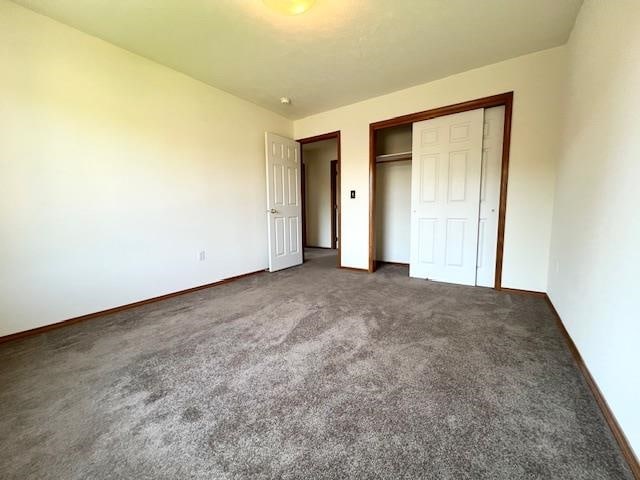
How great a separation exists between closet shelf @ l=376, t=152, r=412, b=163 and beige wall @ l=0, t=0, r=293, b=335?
228 cm

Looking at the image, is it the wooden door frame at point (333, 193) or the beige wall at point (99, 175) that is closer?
the beige wall at point (99, 175)

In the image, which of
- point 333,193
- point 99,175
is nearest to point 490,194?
point 333,193

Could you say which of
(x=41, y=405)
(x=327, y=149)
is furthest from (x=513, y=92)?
(x=41, y=405)

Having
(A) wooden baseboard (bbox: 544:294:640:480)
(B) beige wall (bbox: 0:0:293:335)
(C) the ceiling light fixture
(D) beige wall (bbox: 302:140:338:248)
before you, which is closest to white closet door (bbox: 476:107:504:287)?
(A) wooden baseboard (bbox: 544:294:640:480)

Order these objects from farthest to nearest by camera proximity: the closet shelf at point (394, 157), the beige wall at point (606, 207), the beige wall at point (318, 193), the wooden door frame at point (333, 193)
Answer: the beige wall at point (318, 193) → the wooden door frame at point (333, 193) → the closet shelf at point (394, 157) → the beige wall at point (606, 207)

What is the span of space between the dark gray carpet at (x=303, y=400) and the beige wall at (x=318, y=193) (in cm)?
419

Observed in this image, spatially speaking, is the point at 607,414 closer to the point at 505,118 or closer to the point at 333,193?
→ the point at 505,118

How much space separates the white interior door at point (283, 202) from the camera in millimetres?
3970

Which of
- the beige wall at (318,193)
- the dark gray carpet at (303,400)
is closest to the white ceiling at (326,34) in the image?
the dark gray carpet at (303,400)

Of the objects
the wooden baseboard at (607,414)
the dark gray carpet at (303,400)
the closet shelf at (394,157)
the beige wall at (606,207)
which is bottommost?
the dark gray carpet at (303,400)

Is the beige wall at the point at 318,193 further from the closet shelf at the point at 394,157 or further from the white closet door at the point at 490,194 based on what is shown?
the white closet door at the point at 490,194

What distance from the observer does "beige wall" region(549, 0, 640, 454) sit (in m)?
1.06

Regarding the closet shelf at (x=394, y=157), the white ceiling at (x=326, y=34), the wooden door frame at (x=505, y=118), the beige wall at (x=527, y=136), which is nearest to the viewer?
the white ceiling at (x=326, y=34)

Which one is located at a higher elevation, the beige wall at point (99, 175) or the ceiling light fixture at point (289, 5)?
the ceiling light fixture at point (289, 5)
